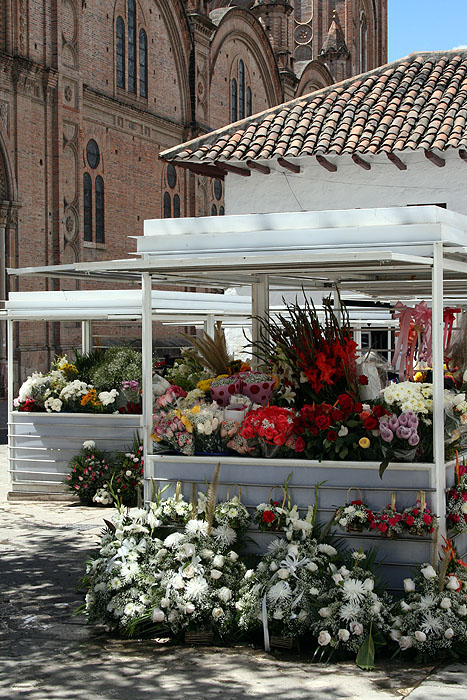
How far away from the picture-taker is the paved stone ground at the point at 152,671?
5.59 meters

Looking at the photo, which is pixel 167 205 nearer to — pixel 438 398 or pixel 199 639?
pixel 438 398

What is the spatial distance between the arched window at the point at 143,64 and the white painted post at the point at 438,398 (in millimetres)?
29423

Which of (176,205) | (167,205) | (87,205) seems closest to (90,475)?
(87,205)

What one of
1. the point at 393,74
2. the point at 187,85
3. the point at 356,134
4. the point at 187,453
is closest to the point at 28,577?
the point at 187,453

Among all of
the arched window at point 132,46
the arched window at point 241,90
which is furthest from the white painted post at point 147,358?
the arched window at point 241,90

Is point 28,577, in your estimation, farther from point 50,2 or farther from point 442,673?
point 50,2

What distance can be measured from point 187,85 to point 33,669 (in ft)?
109

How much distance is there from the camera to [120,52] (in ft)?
110

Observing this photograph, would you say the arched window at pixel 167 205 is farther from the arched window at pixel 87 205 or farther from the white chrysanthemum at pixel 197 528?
the white chrysanthemum at pixel 197 528

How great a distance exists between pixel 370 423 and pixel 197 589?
4.98ft

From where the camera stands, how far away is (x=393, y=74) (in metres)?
22.2

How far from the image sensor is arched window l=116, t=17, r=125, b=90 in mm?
33469

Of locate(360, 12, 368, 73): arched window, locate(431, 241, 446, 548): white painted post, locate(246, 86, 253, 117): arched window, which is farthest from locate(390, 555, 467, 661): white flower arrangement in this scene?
locate(360, 12, 368, 73): arched window

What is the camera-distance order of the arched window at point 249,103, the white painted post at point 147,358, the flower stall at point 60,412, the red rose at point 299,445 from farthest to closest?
the arched window at point 249,103, the flower stall at point 60,412, the white painted post at point 147,358, the red rose at point 299,445
